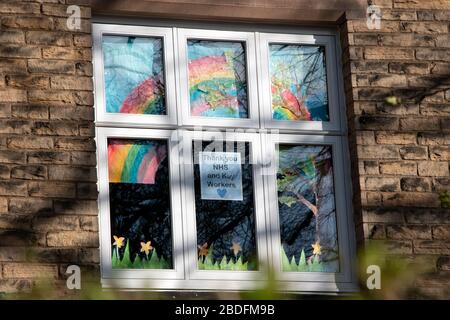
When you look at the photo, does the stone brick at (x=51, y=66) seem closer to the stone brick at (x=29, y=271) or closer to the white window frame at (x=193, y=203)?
the white window frame at (x=193, y=203)

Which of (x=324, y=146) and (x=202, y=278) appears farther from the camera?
(x=324, y=146)

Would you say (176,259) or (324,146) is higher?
(324,146)

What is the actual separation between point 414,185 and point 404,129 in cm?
38

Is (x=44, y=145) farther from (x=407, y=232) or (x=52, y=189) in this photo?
(x=407, y=232)

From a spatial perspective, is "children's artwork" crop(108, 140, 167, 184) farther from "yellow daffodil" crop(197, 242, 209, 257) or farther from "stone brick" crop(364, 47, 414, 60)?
"stone brick" crop(364, 47, 414, 60)

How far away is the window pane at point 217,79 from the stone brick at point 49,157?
2.99ft

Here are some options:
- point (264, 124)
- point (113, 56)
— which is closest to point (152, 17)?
point (113, 56)

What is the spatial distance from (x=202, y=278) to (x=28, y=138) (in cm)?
132

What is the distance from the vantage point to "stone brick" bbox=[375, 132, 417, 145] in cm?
627

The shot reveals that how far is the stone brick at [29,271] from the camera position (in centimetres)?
538

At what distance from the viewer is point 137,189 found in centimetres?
596

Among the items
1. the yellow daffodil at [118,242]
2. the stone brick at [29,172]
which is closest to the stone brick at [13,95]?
the stone brick at [29,172]

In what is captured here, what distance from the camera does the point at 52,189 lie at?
562 centimetres

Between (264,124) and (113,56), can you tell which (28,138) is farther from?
(264,124)
